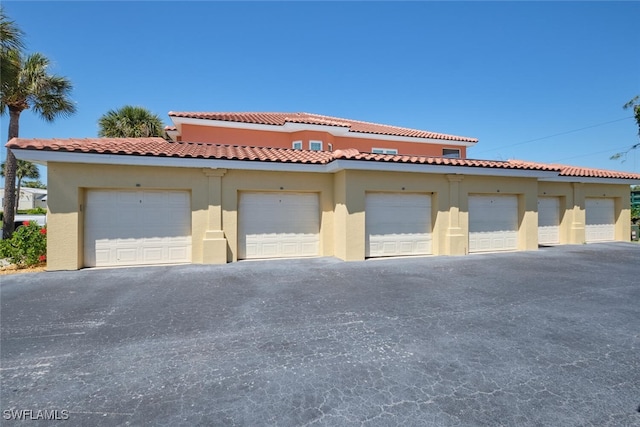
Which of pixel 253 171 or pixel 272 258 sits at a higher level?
pixel 253 171

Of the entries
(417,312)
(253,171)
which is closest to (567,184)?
(417,312)

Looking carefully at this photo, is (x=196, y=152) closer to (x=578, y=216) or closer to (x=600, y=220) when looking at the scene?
(x=578, y=216)

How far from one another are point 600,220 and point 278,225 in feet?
57.6

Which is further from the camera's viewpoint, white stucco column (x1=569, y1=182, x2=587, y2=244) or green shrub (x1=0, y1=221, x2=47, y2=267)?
white stucco column (x1=569, y1=182, x2=587, y2=244)

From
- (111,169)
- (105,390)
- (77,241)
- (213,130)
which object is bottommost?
(105,390)

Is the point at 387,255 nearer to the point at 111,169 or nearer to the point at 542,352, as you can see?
the point at 542,352

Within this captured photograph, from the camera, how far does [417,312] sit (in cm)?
525

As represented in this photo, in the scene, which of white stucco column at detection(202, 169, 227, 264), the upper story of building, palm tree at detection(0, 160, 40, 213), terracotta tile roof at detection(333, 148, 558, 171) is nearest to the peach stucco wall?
the upper story of building

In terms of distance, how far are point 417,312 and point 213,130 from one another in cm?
1307

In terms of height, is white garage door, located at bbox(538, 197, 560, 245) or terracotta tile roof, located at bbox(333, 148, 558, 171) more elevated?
terracotta tile roof, located at bbox(333, 148, 558, 171)

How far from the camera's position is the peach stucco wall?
1438 cm

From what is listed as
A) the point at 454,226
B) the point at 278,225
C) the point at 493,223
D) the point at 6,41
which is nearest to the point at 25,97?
the point at 6,41

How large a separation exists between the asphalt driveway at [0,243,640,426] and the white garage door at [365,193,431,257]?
11.2 ft

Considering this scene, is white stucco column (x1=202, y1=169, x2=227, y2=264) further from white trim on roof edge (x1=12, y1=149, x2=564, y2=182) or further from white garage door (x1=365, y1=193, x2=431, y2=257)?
white garage door (x1=365, y1=193, x2=431, y2=257)
